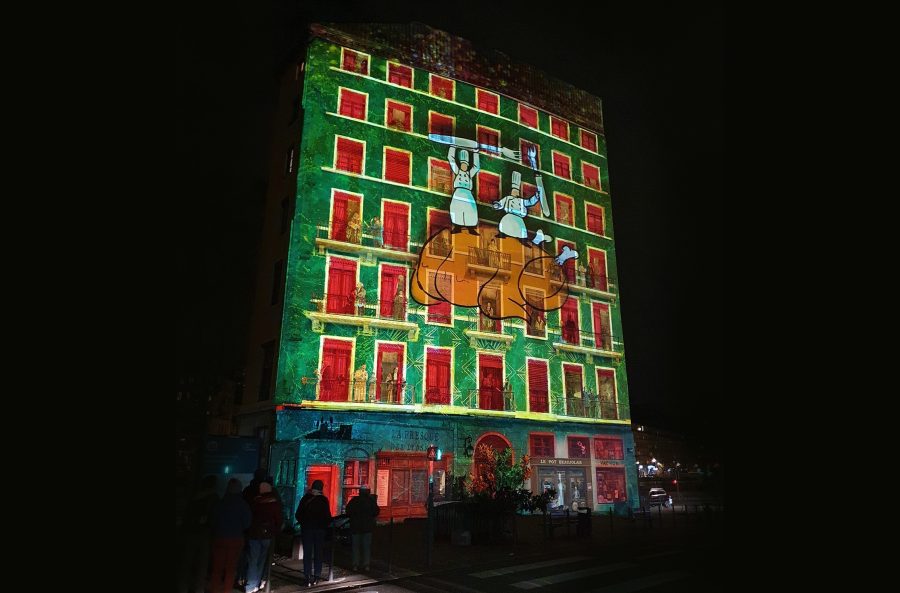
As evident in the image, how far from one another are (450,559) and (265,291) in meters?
14.8

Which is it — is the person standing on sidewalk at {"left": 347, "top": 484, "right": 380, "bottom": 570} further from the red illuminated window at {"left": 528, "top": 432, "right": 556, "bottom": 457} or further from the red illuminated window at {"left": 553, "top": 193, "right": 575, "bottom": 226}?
the red illuminated window at {"left": 553, "top": 193, "right": 575, "bottom": 226}

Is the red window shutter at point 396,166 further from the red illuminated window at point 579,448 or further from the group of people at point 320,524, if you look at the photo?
the group of people at point 320,524

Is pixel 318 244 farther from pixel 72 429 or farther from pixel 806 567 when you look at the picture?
pixel 806 567

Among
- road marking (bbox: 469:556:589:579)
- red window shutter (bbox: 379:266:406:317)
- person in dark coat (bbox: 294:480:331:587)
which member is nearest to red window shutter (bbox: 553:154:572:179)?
red window shutter (bbox: 379:266:406:317)

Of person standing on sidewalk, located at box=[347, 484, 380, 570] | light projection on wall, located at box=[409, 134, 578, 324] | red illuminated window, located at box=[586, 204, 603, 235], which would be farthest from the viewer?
red illuminated window, located at box=[586, 204, 603, 235]


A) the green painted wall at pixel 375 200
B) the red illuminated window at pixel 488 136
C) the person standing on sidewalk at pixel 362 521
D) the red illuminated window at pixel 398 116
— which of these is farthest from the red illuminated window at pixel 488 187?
the person standing on sidewalk at pixel 362 521

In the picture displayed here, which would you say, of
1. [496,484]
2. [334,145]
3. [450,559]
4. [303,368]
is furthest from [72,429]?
[334,145]

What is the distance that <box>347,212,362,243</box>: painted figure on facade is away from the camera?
2158 cm

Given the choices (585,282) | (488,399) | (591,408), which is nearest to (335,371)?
(488,399)

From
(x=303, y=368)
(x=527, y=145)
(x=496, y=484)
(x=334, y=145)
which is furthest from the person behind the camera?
(x=527, y=145)

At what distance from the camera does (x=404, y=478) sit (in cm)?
1998

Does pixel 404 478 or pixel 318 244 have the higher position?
pixel 318 244

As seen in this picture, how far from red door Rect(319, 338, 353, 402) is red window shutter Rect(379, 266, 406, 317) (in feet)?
7.01

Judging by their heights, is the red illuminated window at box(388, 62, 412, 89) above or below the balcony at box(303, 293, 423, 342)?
above
